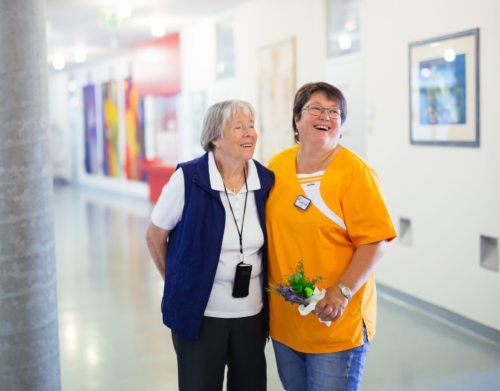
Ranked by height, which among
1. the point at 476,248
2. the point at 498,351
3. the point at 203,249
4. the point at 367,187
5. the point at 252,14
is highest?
the point at 252,14

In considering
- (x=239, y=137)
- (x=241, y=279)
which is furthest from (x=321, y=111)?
(x=241, y=279)

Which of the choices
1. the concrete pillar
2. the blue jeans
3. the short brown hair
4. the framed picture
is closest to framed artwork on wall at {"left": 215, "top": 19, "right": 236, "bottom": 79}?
the framed picture

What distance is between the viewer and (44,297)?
3459mm

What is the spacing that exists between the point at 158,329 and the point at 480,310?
251 centimetres

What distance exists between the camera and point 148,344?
5.20 m

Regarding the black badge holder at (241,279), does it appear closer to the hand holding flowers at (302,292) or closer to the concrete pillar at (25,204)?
the hand holding flowers at (302,292)

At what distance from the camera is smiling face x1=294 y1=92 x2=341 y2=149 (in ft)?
8.57

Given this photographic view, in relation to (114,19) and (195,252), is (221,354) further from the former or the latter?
(114,19)

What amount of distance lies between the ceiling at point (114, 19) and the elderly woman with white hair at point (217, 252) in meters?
7.46

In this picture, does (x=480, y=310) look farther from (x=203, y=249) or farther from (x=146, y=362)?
(x=203, y=249)

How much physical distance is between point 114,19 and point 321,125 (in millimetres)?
8232

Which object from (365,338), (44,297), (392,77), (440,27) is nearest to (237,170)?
(365,338)

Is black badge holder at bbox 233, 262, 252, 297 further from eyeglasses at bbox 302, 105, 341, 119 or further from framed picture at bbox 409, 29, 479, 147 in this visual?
framed picture at bbox 409, 29, 479, 147

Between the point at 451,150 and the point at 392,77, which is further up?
the point at 392,77
